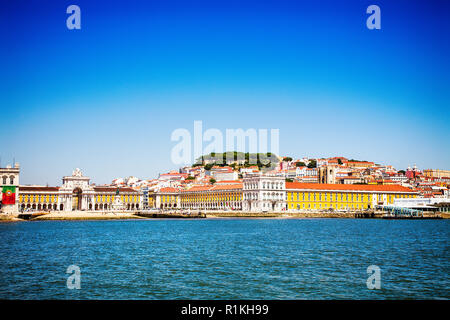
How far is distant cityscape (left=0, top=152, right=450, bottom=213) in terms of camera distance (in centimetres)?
7869

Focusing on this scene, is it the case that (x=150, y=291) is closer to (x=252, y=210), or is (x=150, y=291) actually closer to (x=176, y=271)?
(x=176, y=271)

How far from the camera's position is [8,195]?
209 feet

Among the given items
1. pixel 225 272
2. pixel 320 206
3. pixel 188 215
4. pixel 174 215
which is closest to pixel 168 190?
pixel 174 215

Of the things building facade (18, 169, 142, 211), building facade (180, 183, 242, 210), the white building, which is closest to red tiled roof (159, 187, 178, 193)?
building facade (180, 183, 242, 210)

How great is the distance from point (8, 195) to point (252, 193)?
119 feet

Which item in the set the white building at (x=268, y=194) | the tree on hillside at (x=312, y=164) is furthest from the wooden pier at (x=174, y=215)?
the tree on hillside at (x=312, y=164)

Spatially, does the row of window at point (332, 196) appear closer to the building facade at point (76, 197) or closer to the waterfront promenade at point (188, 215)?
the waterfront promenade at point (188, 215)

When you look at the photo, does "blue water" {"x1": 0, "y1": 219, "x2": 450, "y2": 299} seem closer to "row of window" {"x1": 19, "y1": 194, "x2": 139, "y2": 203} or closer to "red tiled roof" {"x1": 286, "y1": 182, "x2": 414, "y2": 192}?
"red tiled roof" {"x1": 286, "y1": 182, "x2": 414, "y2": 192}

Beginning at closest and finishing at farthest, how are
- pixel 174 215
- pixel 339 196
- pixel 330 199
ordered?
1. pixel 174 215
2. pixel 330 199
3. pixel 339 196

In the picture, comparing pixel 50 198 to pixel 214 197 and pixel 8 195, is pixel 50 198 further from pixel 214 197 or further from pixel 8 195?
pixel 214 197

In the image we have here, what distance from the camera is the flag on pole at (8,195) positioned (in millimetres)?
63156

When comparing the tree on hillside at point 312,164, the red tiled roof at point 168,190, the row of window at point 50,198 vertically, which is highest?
the tree on hillside at point 312,164

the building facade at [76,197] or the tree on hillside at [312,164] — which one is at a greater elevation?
the tree on hillside at [312,164]

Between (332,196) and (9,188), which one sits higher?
(9,188)
